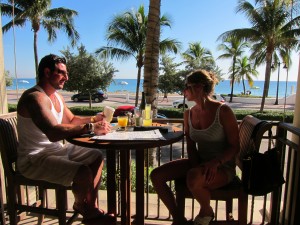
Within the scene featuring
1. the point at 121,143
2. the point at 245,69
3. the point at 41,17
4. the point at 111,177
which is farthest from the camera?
the point at 245,69

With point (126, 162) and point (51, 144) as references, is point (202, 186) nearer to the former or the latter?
point (126, 162)

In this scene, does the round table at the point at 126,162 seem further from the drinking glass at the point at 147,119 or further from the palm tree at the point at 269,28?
the palm tree at the point at 269,28

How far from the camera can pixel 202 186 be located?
167 centimetres

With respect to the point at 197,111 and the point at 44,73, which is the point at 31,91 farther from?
the point at 197,111

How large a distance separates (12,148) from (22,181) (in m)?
0.27

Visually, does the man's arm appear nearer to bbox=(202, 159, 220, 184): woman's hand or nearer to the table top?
the table top

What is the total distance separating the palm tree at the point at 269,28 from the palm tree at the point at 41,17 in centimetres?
1149

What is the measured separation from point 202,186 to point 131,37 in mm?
14741

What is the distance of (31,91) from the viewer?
69.7 inches

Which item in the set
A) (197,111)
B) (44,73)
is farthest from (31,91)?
(197,111)

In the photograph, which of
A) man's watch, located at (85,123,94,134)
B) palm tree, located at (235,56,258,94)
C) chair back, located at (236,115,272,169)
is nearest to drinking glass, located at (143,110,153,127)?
man's watch, located at (85,123,94,134)

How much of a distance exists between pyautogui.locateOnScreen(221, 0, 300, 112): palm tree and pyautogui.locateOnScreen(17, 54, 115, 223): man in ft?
54.9

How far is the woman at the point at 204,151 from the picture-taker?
5.53 ft

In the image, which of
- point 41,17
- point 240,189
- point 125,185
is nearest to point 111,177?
point 125,185
